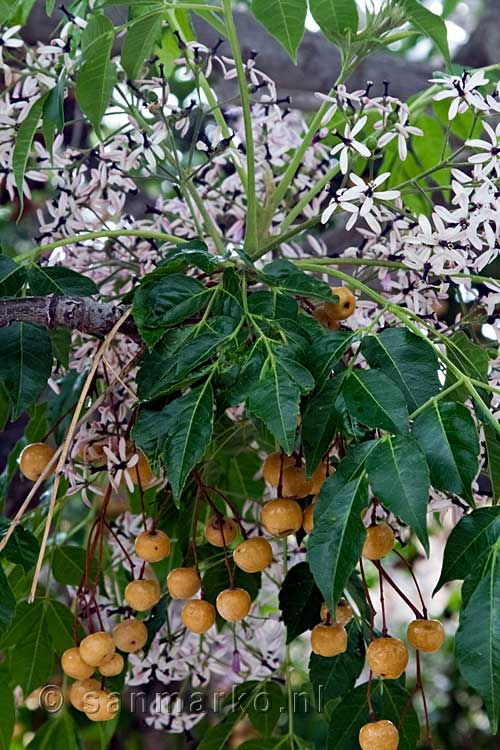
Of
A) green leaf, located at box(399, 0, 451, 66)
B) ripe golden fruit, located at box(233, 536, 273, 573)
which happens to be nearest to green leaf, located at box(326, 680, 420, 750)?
ripe golden fruit, located at box(233, 536, 273, 573)

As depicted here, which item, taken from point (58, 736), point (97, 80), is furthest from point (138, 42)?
point (58, 736)

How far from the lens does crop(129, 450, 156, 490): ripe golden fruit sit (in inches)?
31.8

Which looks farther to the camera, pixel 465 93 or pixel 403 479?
pixel 465 93

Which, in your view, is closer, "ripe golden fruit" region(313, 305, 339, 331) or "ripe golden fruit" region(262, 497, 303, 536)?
"ripe golden fruit" region(262, 497, 303, 536)

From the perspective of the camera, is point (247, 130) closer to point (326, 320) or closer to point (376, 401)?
point (326, 320)

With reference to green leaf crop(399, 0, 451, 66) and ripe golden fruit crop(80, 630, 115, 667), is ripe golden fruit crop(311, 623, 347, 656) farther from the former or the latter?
green leaf crop(399, 0, 451, 66)

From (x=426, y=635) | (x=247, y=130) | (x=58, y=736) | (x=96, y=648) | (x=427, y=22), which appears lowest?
(x=58, y=736)

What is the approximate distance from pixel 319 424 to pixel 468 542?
124 mm

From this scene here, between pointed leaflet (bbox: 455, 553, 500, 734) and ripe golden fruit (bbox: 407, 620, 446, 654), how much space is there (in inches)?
6.3

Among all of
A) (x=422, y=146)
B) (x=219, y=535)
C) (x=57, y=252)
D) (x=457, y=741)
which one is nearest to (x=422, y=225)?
(x=219, y=535)

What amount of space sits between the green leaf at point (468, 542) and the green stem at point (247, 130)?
388mm

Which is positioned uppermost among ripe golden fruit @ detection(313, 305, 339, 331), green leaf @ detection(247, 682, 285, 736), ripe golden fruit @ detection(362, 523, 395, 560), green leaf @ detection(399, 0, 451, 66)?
green leaf @ detection(399, 0, 451, 66)

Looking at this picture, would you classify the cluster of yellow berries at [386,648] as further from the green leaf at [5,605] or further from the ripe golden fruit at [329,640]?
the green leaf at [5,605]

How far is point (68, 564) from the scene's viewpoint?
100 cm
